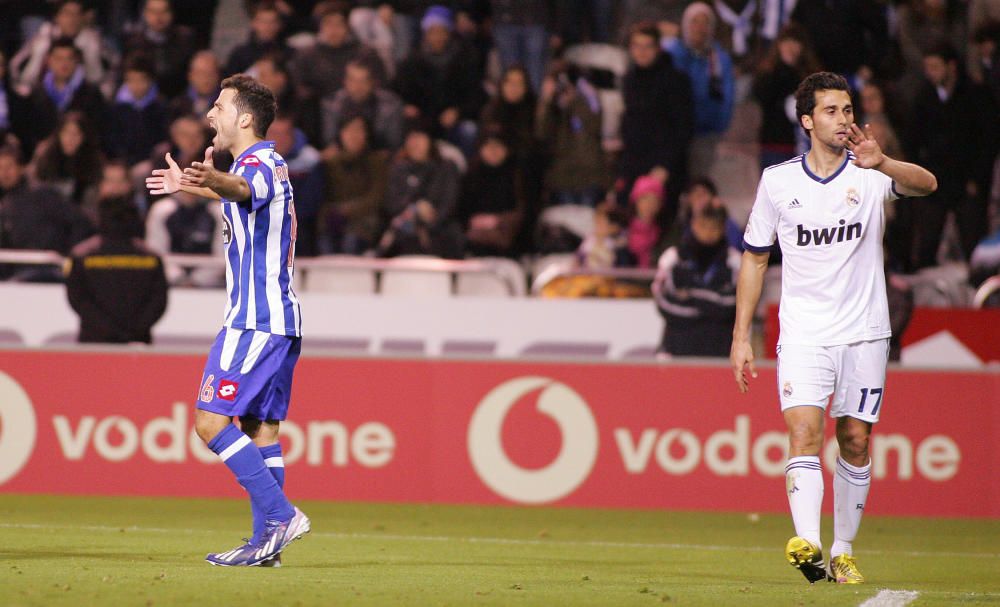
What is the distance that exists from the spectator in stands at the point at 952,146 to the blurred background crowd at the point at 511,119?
0.02 metres

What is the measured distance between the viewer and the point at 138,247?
1241 cm

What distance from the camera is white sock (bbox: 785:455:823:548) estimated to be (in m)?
6.92

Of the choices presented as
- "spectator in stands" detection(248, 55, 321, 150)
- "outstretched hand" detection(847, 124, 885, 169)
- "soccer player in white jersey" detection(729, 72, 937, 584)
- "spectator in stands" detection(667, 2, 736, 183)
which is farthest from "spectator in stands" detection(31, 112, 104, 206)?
"outstretched hand" detection(847, 124, 885, 169)

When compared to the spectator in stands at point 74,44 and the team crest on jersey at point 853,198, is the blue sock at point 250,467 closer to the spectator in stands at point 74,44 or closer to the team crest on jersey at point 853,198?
the team crest on jersey at point 853,198

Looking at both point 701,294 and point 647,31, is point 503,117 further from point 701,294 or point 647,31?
point 701,294

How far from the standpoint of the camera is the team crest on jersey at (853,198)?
712 cm

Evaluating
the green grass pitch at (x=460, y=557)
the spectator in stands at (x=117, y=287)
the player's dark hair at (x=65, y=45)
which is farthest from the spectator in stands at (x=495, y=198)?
the player's dark hair at (x=65, y=45)

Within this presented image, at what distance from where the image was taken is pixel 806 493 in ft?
22.9

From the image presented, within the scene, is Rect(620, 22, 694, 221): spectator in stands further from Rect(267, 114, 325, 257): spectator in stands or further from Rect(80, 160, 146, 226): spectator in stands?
Rect(80, 160, 146, 226): spectator in stands

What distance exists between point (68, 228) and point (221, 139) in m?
7.61

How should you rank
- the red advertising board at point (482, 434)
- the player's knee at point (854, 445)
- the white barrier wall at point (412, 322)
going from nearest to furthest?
1. the player's knee at point (854, 445)
2. the red advertising board at point (482, 434)
3. the white barrier wall at point (412, 322)

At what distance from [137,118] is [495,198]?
3.61 metres

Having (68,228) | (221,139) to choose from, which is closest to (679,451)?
(221,139)

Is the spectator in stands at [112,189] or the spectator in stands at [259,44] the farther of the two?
the spectator in stands at [259,44]
